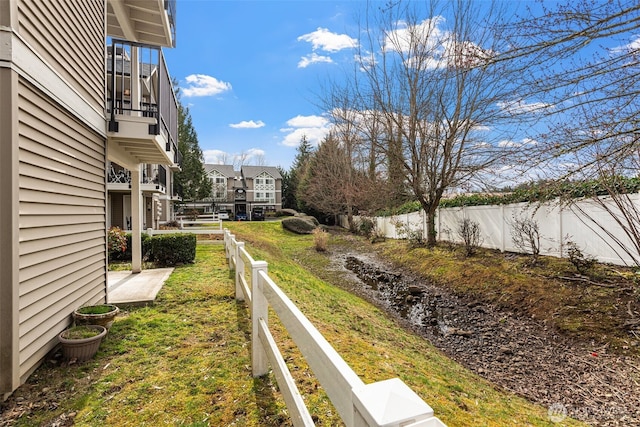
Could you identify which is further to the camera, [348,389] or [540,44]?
[540,44]

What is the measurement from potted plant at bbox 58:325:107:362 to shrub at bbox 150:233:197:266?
4.96 m

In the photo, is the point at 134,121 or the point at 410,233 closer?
the point at 134,121

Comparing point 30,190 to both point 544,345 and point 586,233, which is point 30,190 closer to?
point 544,345

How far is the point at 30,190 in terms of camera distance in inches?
124

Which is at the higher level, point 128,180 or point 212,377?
point 128,180

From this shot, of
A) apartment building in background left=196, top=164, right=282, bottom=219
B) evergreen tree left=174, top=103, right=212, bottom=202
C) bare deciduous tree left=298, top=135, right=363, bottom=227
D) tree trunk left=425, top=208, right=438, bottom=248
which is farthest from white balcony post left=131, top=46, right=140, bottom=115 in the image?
apartment building in background left=196, top=164, right=282, bottom=219

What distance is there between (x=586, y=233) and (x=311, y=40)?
1014cm

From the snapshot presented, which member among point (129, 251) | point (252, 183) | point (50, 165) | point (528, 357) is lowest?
point (528, 357)

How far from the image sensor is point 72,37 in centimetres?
406

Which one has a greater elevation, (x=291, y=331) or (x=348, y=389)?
(x=348, y=389)

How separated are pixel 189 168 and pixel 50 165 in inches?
1304

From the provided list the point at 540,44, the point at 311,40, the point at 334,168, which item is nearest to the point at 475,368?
the point at 540,44

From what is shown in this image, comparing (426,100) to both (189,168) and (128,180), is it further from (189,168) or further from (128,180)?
(189,168)

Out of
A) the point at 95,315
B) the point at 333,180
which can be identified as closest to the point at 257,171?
the point at 333,180
